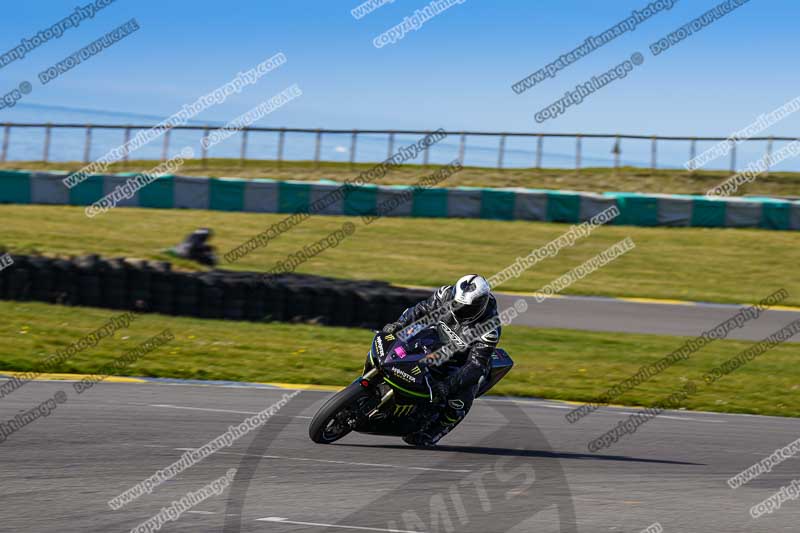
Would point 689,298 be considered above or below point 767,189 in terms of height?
below

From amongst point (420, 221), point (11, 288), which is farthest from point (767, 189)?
point (11, 288)

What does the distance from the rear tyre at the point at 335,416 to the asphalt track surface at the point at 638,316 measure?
31.5ft

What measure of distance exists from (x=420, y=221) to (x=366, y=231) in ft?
5.78

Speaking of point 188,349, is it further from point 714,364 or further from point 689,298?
point 689,298

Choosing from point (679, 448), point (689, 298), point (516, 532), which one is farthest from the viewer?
point (689, 298)

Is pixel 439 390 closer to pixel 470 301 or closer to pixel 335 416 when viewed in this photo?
pixel 470 301

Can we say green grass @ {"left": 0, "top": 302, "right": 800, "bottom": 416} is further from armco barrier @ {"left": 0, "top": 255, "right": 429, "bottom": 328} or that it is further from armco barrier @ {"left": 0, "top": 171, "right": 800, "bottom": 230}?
armco barrier @ {"left": 0, "top": 171, "right": 800, "bottom": 230}

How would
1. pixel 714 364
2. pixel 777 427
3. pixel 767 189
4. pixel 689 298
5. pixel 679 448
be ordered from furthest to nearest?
pixel 767 189, pixel 689 298, pixel 714 364, pixel 777 427, pixel 679 448

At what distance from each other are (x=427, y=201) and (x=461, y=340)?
2045 centimetres

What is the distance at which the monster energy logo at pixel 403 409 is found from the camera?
8.46m

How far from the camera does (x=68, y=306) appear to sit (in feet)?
53.9

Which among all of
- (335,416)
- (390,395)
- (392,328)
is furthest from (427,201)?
(390,395)

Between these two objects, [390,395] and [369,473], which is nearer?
[369,473]

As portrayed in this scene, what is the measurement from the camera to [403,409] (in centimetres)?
851
